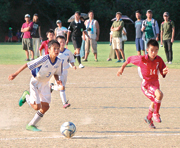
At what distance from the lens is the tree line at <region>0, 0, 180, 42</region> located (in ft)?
159

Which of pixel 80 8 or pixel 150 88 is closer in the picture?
pixel 150 88

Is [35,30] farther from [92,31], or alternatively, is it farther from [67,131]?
[67,131]

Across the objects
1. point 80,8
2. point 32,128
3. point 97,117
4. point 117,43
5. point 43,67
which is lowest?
point 97,117

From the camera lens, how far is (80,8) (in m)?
50.9

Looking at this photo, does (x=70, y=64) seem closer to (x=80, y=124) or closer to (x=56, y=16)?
(x=80, y=124)

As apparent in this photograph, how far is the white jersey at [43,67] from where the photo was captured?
5.33 m

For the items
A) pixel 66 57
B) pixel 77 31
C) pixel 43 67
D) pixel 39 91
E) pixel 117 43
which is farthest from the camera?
pixel 117 43

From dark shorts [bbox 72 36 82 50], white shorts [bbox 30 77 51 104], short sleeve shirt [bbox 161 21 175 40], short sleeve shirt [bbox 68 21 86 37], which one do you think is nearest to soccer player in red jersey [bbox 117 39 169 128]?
white shorts [bbox 30 77 51 104]

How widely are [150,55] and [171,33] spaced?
9.29 metres

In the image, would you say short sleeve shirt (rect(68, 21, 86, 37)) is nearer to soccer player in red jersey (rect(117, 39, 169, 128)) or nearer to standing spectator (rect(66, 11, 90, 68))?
standing spectator (rect(66, 11, 90, 68))

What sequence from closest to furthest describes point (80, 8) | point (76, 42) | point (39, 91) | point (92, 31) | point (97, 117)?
point (39, 91)
point (97, 117)
point (76, 42)
point (92, 31)
point (80, 8)

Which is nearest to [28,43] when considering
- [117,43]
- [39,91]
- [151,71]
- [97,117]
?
[117,43]

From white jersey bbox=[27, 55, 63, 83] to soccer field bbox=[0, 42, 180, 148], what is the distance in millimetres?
753

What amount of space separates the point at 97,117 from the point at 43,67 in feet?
4.39
